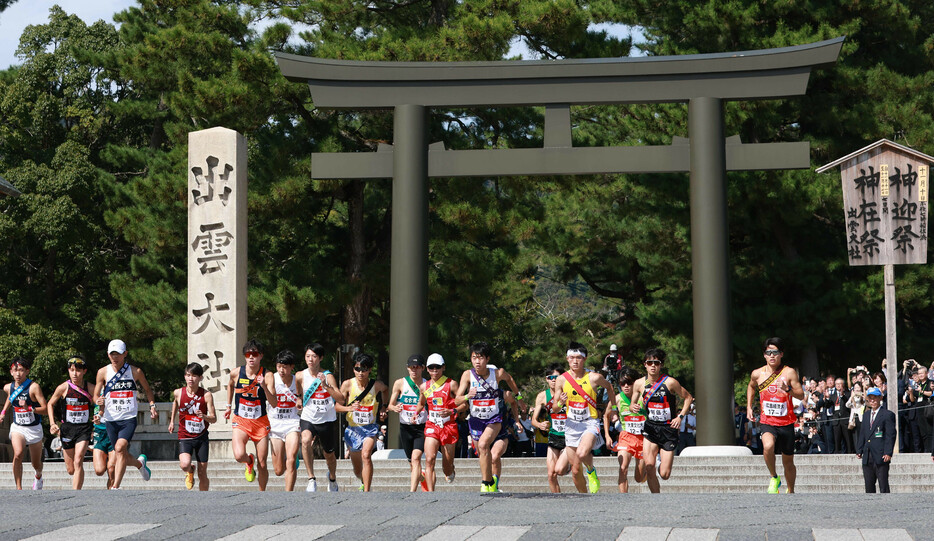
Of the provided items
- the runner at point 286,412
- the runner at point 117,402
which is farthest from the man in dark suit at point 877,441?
the runner at point 117,402

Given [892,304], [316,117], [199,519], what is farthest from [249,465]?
[316,117]

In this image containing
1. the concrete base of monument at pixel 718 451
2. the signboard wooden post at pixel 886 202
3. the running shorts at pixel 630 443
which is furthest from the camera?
the signboard wooden post at pixel 886 202

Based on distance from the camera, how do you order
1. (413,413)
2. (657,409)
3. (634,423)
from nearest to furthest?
(413,413) → (657,409) → (634,423)

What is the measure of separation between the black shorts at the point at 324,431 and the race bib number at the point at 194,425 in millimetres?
1188

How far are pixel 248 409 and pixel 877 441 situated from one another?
6747mm

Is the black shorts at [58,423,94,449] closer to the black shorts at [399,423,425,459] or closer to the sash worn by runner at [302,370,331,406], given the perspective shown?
the sash worn by runner at [302,370,331,406]

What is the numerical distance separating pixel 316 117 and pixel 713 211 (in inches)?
413

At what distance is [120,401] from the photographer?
41.7 feet

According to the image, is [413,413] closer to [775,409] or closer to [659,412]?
[659,412]

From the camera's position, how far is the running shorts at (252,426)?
1232cm

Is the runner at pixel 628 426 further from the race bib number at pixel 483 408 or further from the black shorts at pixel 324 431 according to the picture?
the black shorts at pixel 324 431

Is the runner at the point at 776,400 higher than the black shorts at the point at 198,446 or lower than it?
higher

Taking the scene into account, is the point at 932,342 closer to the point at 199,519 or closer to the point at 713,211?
the point at 713,211

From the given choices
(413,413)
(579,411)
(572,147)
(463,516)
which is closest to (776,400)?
(579,411)
